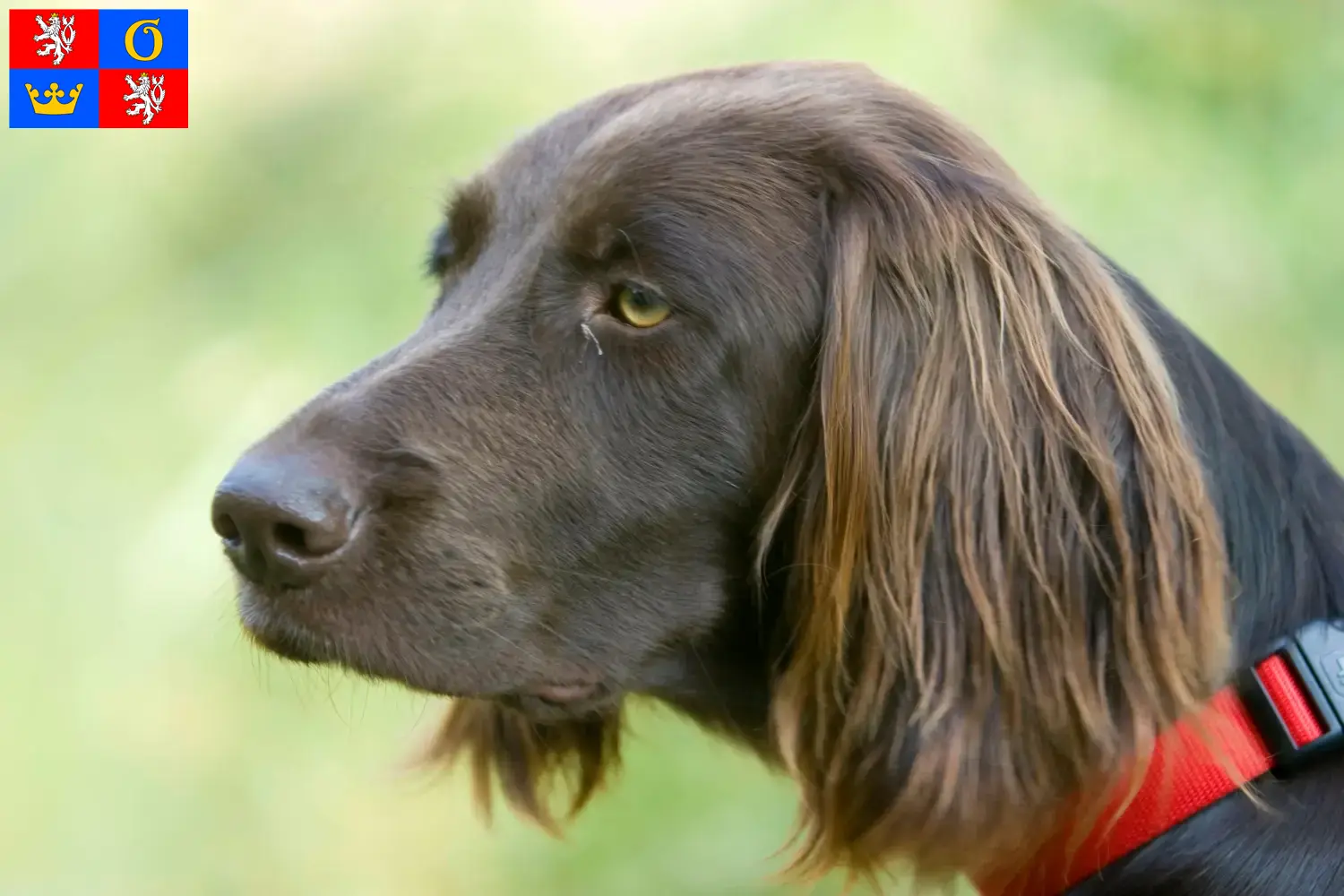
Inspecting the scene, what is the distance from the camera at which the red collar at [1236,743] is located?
1713 mm

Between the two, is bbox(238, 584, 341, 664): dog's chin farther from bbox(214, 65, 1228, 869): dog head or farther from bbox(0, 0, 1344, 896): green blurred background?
bbox(0, 0, 1344, 896): green blurred background

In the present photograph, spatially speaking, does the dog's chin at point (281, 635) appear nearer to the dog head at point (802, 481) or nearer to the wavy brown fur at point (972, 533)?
the dog head at point (802, 481)

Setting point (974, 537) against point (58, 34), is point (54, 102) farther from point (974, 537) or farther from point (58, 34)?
point (974, 537)

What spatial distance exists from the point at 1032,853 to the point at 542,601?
2.60 feet

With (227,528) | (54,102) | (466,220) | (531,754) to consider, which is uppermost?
(54,102)

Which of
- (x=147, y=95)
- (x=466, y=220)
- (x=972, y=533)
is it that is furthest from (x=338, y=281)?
(x=972, y=533)

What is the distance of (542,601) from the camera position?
1.89 m

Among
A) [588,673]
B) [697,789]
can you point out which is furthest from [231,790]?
[588,673]

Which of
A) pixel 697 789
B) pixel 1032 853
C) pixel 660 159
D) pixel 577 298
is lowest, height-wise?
pixel 697 789

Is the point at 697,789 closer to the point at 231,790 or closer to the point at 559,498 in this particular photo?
the point at 231,790

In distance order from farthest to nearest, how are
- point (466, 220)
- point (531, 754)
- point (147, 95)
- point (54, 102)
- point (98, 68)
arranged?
point (147, 95) → point (54, 102) → point (98, 68) → point (531, 754) → point (466, 220)

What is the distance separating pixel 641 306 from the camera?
1892 millimetres

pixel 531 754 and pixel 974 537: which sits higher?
pixel 974 537

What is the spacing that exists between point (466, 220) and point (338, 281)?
101 inches
